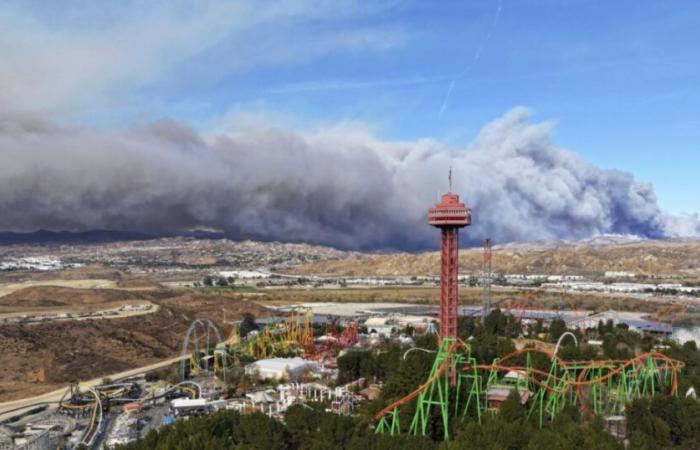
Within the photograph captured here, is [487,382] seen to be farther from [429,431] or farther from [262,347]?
[262,347]

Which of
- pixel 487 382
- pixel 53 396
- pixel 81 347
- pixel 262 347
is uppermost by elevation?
pixel 487 382

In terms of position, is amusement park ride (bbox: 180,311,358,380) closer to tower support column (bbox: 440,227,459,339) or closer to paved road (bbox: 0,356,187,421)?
paved road (bbox: 0,356,187,421)

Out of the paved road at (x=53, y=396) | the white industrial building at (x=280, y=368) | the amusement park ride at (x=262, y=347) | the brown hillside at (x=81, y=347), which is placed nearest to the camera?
the paved road at (x=53, y=396)

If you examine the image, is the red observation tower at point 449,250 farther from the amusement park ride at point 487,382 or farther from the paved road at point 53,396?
the paved road at point 53,396

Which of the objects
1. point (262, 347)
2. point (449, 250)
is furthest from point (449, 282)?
point (262, 347)

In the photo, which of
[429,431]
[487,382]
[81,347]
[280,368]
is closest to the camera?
[429,431]

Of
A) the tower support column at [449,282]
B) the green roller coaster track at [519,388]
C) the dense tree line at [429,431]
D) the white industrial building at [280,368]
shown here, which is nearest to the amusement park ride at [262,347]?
the white industrial building at [280,368]

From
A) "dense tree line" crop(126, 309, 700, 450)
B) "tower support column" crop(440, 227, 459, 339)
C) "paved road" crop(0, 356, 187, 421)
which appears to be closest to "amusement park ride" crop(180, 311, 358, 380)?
"paved road" crop(0, 356, 187, 421)
